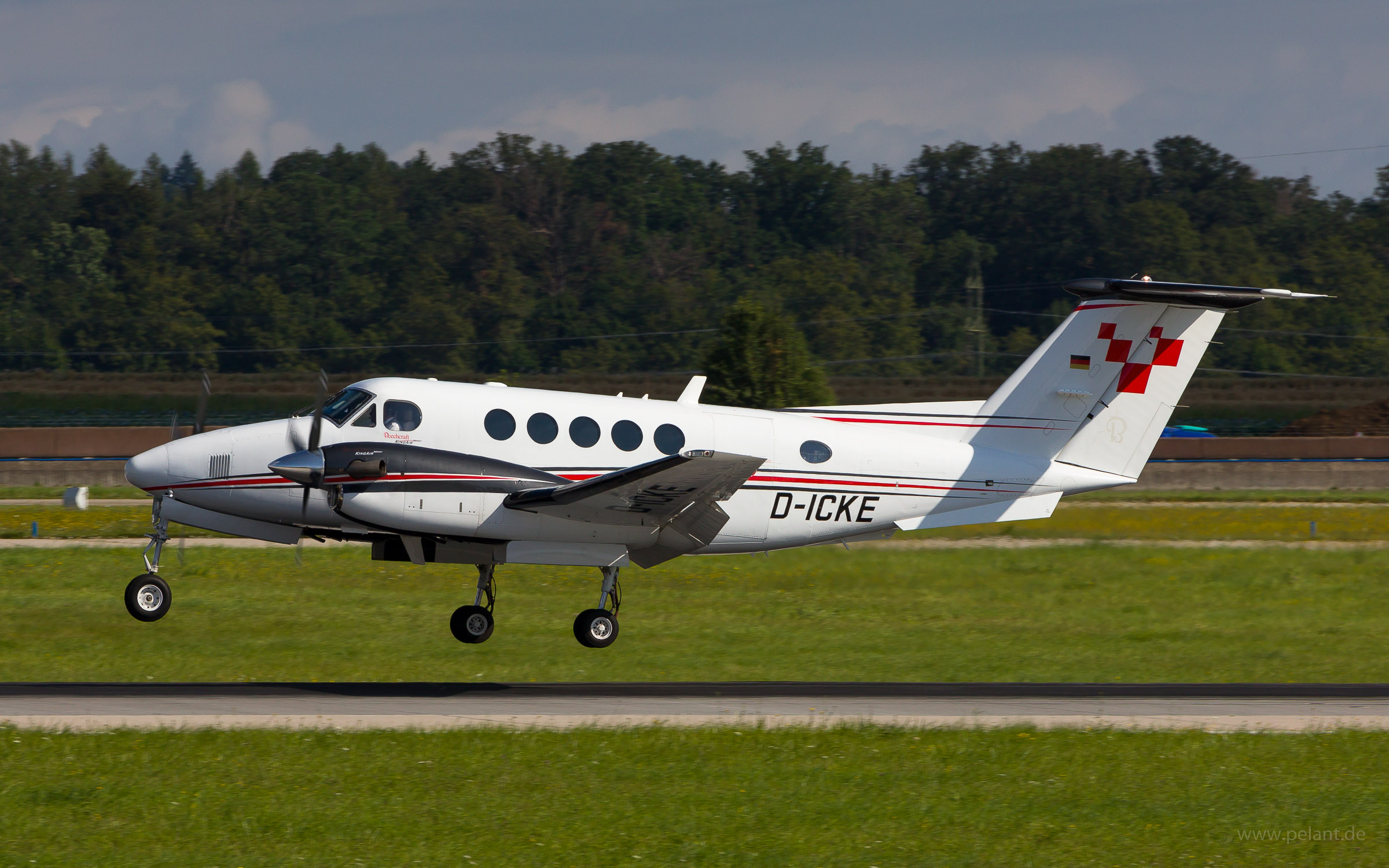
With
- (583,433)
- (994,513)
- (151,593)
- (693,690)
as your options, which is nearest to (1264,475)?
(994,513)

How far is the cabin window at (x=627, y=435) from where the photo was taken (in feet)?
63.7

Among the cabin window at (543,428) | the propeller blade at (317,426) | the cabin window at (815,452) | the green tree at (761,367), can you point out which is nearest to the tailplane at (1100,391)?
the cabin window at (815,452)

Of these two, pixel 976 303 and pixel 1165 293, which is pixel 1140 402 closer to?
pixel 1165 293

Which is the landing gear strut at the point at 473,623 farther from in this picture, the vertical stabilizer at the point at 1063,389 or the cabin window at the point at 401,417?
the vertical stabilizer at the point at 1063,389

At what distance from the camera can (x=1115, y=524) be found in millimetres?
36469

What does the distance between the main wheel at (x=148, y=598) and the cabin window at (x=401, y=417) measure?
3937mm

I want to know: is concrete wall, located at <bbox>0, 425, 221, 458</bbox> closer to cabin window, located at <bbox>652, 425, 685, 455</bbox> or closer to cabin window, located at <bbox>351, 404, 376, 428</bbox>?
cabin window, located at <bbox>351, 404, 376, 428</bbox>

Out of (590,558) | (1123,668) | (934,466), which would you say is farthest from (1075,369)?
(590,558)

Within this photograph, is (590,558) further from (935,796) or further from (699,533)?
(935,796)

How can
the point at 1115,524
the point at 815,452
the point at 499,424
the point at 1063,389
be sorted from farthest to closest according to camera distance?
the point at 1115,524 < the point at 1063,389 < the point at 815,452 < the point at 499,424

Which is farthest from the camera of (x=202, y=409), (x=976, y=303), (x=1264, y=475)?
(x=976, y=303)

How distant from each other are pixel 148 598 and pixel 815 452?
1006 cm

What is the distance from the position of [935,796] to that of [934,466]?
859 cm

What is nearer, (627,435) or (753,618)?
(627,435)
